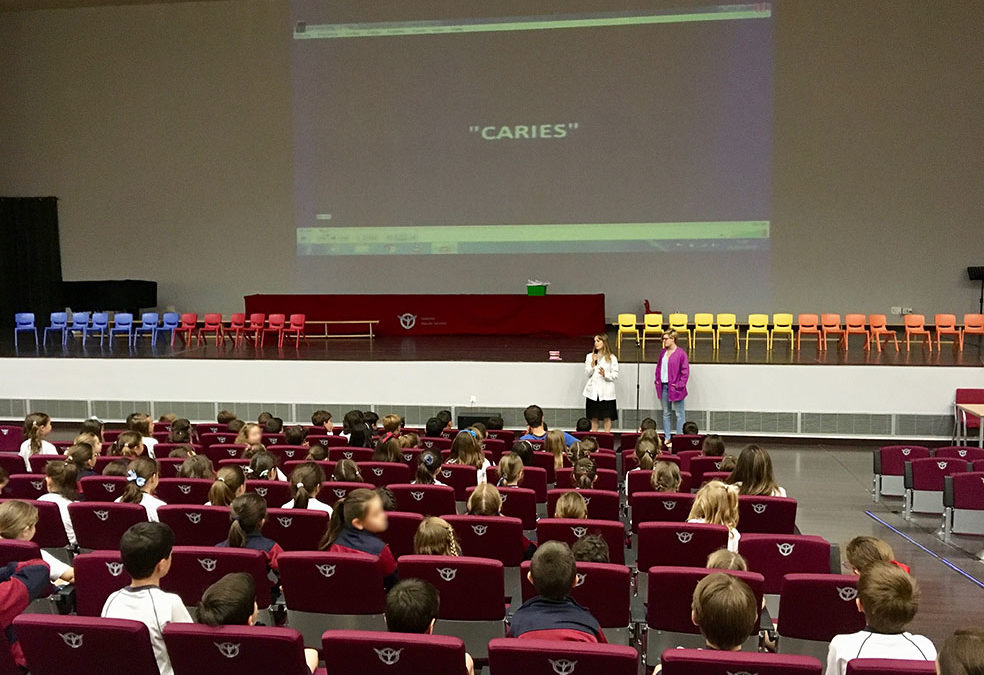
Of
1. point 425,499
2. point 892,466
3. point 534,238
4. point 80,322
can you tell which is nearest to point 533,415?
point 425,499

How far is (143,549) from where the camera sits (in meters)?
3.16

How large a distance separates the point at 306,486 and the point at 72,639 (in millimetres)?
2306

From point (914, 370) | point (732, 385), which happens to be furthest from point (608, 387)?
point (914, 370)

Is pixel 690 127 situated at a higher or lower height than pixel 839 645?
higher

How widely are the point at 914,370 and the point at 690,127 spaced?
807 cm

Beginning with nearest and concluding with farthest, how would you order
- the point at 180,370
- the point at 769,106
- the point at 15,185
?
the point at 180,370
the point at 769,106
the point at 15,185

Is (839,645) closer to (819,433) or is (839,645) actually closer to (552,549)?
(552,549)

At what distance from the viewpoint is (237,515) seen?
415 centimetres

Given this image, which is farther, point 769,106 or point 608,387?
point 769,106

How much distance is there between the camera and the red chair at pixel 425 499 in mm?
5418

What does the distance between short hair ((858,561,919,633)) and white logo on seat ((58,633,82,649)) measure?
2578 mm

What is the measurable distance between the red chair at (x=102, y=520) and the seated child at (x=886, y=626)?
365cm

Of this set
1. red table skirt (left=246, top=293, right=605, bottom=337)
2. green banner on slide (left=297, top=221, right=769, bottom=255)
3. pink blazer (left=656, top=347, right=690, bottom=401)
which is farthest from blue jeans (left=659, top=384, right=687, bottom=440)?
green banner on slide (left=297, top=221, right=769, bottom=255)

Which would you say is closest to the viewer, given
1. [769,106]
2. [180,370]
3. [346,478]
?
[346,478]
